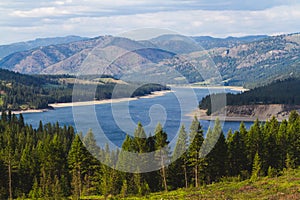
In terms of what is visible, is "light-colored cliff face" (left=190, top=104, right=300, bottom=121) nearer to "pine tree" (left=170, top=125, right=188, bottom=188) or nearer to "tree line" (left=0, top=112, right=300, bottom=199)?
"tree line" (left=0, top=112, right=300, bottom=199)

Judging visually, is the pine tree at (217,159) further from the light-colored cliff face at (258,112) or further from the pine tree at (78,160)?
the light-colored cliff face at (258,112)

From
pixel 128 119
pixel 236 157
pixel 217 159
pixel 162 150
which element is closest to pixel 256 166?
pixel 217 159

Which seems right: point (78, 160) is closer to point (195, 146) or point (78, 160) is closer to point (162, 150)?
point (162, 150)

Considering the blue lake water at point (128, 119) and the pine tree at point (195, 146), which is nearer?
the blue lake water at point (128, 119)

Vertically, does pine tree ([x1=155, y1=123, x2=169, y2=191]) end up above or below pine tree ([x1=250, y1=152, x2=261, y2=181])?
above

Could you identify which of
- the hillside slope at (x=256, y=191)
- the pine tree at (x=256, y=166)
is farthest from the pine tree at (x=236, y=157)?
the hillside slope at (x=256, y=191)

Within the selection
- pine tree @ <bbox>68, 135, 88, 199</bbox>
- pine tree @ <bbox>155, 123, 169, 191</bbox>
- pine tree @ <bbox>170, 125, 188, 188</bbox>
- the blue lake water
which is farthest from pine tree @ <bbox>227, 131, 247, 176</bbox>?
pine tree @ <bbox>68, 135, 88, 199</bbox>

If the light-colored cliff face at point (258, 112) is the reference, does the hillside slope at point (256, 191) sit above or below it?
above

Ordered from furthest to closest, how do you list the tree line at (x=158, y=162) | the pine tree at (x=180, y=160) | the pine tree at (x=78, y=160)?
the pine tree at (x=78, y=160) < the pine tree at (x=180, y=160) < the tree line at (x=158, y=162)

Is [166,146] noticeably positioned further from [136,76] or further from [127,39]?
[127,39]
